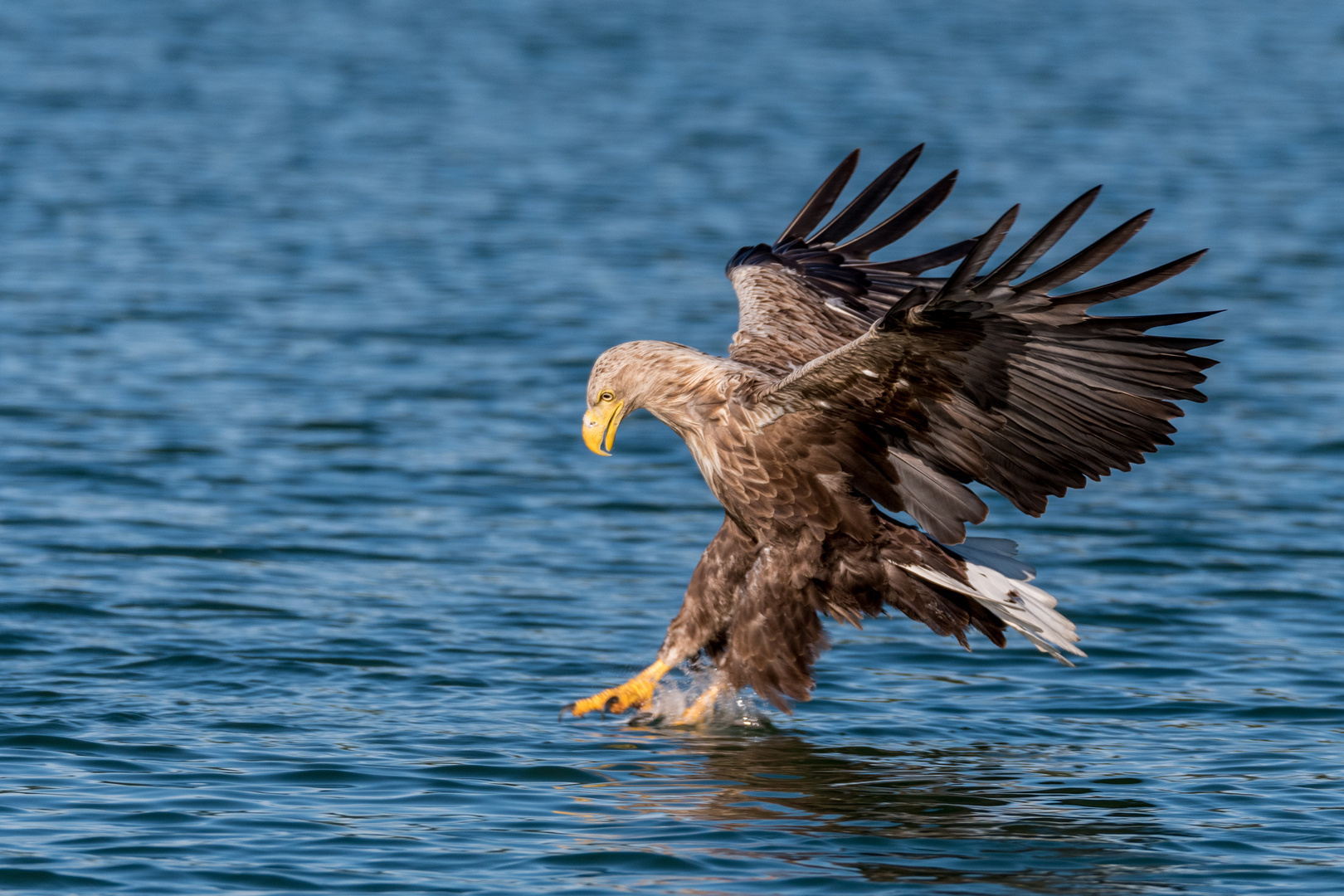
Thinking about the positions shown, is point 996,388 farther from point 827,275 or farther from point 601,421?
point 827,275

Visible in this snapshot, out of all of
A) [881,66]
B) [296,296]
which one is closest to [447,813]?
[296,296]

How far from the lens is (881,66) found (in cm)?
2770

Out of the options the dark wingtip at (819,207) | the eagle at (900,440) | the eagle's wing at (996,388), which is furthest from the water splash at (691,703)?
the dark wingtip at (819,207)

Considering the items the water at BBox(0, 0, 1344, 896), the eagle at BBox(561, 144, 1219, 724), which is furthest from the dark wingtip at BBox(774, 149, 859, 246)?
the water at BBox(0, 0, 1344, 896)

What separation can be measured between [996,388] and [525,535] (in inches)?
160

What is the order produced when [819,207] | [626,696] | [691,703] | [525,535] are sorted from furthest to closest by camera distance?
1. [525,535]
2. [819,207]
3. [691,703]
4. [626,696]

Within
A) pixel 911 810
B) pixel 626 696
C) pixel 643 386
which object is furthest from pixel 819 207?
pixel 911 810

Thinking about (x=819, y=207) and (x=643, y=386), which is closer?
(x=643, y=386)

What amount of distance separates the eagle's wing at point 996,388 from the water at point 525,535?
0.98 metres

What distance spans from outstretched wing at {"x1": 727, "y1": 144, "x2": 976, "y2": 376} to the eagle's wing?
2.93 feet

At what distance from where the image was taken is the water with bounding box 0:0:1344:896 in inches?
219

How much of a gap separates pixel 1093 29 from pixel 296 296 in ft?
69.2

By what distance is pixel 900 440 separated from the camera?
6.03 m

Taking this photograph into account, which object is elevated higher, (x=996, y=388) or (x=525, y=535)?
(x=996, y=388)
